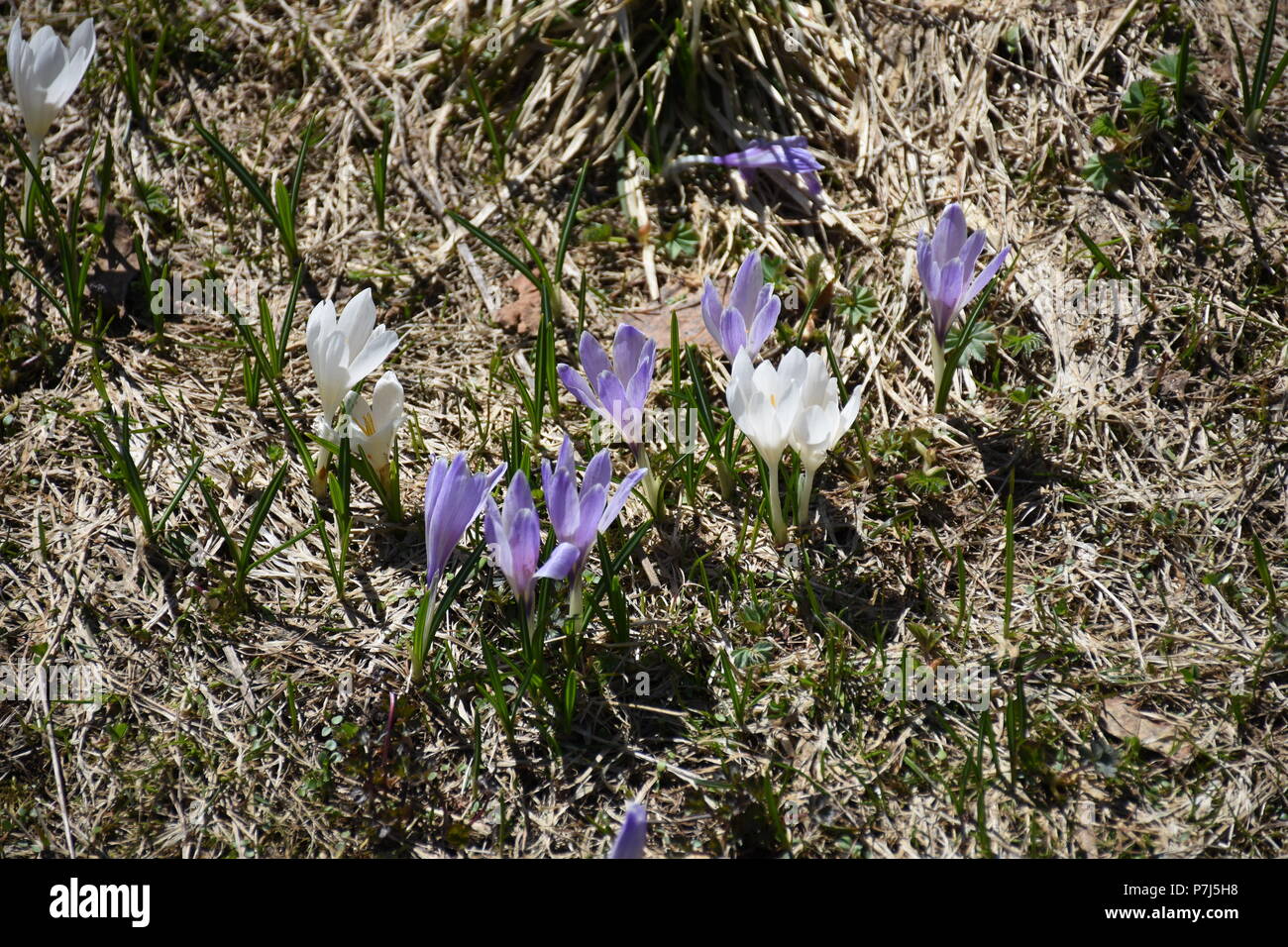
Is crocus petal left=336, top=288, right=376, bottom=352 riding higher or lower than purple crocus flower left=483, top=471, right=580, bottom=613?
higher

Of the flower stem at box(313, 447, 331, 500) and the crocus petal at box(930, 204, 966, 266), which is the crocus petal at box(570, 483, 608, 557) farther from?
the crocus petal at box(930, 204, 966, 266)

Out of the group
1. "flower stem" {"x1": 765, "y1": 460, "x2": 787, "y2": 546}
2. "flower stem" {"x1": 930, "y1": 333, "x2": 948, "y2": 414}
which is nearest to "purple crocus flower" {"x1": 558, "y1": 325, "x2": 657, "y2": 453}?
"flower stem" {"x1": 765, "y1": 460, "x2": 787, "y2": 546}

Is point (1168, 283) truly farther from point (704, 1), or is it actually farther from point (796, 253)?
point (704, 1)

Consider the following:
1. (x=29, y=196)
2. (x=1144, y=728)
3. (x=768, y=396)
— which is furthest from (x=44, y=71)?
(x=1144, y=728)

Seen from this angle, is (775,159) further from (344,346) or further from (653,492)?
(344,346)

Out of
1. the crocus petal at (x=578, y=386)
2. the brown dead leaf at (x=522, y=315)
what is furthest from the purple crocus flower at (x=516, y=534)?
the brown dead leaf at (x=522, y=315)
